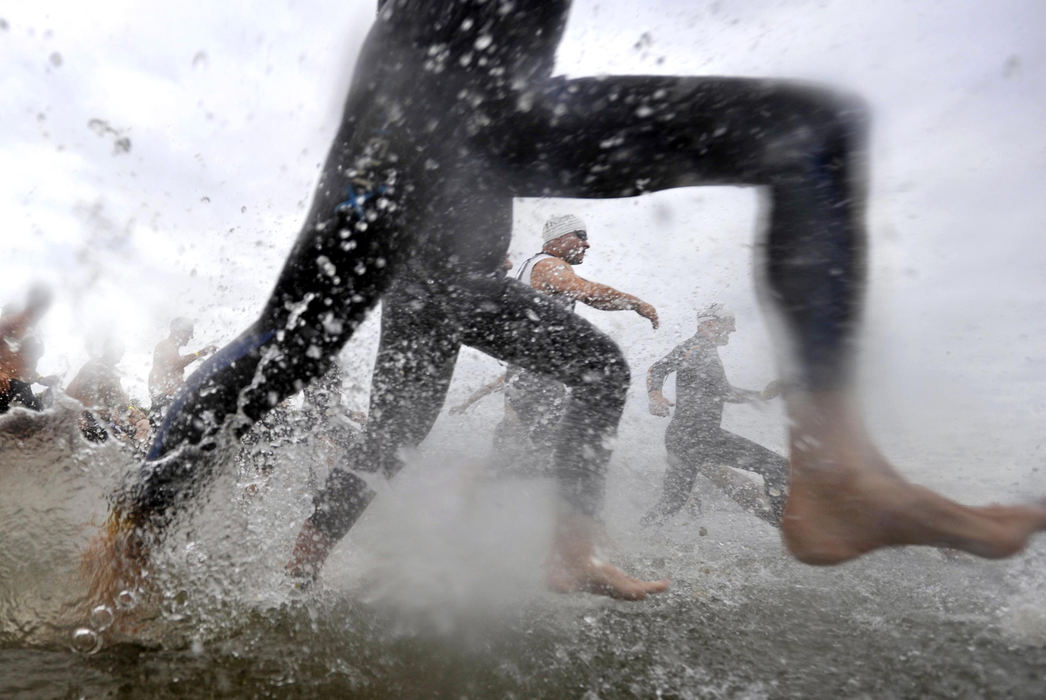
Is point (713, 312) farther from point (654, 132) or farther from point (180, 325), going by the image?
point (180, 325)

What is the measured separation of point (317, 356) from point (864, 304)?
1129 millimetres

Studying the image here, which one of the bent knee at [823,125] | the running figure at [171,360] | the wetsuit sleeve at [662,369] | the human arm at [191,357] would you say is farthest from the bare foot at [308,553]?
the human arm at [191,357]

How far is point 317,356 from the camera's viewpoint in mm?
1210

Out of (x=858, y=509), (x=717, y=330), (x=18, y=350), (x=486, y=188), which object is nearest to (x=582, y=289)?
(x=486, y=188)

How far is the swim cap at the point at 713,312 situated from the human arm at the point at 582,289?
1415 mm

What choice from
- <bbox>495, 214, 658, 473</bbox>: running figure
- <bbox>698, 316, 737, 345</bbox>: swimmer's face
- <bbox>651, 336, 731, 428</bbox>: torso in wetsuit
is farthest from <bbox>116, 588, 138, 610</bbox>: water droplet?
<bbox>698, 316, 737, 345</bbox>: swimmer's face

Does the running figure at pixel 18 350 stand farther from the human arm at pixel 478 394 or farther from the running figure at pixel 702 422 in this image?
the running figure at pixel 702 422

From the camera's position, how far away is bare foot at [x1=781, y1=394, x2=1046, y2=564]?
33.7 inches

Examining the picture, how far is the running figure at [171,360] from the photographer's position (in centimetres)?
482

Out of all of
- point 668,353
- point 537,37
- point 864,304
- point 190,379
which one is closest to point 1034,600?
point 864,304

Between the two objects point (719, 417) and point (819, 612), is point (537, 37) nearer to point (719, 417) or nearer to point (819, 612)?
point (819, 612)

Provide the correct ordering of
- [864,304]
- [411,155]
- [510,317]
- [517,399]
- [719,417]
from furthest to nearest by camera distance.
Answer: [719,417] → [517,399] → [510,317] → [411,155] → [864,304]

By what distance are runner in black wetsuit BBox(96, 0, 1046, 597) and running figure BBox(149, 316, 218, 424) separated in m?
4.14

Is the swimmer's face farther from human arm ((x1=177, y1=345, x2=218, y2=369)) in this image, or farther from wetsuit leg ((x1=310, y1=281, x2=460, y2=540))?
human arm ((x1=177, y1=345, x2=218, y2=369))
